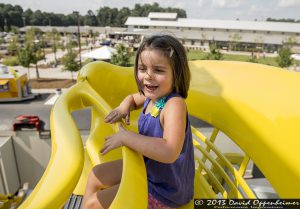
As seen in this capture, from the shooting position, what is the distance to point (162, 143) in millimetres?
1214

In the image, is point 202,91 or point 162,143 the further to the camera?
point 202,91

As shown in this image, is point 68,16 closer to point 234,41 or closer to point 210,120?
point 234,41

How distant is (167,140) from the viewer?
3.99 ft

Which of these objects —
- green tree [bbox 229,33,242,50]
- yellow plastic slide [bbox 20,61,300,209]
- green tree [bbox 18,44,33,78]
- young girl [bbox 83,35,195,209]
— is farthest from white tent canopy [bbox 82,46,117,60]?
green tree [bbox 229,33,242,50]

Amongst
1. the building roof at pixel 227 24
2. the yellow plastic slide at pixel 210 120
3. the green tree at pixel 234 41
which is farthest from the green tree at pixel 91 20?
the yellow plastic slide at pixel 210 120

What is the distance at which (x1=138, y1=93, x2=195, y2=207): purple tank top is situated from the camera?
140 cm

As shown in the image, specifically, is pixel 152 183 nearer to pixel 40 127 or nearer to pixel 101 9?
pixel 40 127

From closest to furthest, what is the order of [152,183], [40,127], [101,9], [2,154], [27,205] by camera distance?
[27,205], [152,183], [2,154], [40,127], [101,9]

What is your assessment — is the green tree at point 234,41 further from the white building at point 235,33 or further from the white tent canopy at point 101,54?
the white tent canopy at point 101,54

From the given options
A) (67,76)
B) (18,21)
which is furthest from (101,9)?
(67,76)

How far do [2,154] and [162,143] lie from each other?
15.7 ft

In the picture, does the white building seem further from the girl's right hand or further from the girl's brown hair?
the girl's brown hair

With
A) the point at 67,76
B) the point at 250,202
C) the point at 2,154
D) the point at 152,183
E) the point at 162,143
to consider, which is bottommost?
the point at 67,76

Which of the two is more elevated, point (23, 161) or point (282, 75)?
point (282, 75)
